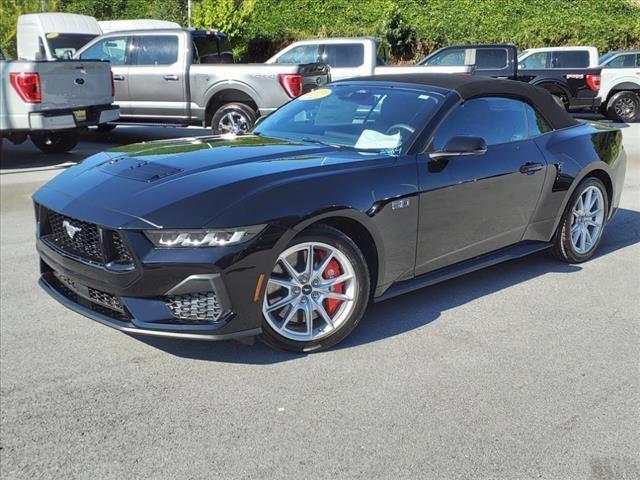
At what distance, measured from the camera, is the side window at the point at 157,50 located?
1218 cm

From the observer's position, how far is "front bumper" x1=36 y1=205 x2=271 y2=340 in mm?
3361

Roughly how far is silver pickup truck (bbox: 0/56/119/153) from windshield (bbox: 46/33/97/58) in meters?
9.13

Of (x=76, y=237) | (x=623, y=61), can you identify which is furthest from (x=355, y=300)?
(x=623, y=61)

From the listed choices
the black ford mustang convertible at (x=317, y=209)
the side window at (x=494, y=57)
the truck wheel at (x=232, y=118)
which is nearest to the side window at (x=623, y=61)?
the side window at (x=494, y=57)

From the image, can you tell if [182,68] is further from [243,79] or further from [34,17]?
[34,17]

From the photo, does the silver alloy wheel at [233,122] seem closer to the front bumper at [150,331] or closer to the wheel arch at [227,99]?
the wheel arch at [227,99]

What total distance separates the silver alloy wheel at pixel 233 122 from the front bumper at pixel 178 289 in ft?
26.9

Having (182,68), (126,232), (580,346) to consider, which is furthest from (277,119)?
(182,68)

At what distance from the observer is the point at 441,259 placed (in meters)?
4.43

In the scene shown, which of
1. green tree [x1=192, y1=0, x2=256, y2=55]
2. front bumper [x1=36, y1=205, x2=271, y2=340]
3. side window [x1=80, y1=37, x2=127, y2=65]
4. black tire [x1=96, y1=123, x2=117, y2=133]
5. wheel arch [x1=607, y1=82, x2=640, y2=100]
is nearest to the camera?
front bumper [x1=36, y1=205, x2=271, y2=340]

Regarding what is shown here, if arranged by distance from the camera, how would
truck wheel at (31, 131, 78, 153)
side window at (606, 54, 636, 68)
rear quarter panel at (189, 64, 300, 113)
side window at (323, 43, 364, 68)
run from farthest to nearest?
1. side window at (606, 54, 636, 68)
2. side window at (323, 43, 364, 68)
3. truck wheel at (31, 131, 78, 153)
4. rear quarter panel at (189, 64, 300, 113)

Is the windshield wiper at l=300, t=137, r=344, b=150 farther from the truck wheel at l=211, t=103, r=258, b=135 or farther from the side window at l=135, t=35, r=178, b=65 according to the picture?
the side window at l=135, t=35, r=178, b=65

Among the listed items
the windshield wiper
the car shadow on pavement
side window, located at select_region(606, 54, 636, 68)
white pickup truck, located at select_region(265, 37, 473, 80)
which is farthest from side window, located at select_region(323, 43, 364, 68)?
the windshield wiper

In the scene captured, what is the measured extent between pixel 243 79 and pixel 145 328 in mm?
8561
